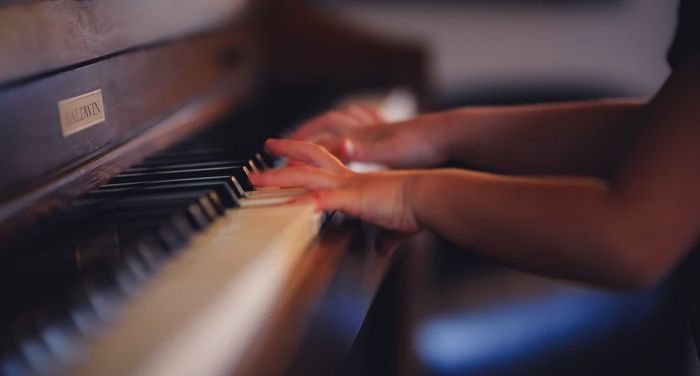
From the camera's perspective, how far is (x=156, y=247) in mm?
547

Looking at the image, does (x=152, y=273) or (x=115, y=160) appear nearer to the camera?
(x=152, y=273)

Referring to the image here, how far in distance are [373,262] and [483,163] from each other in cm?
20

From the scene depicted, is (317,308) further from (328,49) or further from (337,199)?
(328,49)

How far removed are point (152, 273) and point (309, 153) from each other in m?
0.29

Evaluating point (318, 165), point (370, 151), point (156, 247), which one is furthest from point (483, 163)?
point (156, 247)

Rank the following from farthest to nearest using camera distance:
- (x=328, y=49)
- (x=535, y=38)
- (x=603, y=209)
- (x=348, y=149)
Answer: (x=535, y=38) → (x=328, y=49) → (x=348, y=149) → (x=603, y=209)

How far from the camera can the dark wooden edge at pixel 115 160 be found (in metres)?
0.62

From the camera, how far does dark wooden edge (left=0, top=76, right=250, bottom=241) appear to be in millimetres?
624

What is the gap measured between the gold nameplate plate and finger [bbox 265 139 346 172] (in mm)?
164

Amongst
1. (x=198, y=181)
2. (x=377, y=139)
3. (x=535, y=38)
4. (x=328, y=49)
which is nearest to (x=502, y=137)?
(x=377, y=139)

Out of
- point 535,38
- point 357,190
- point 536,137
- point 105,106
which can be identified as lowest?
point 535,38

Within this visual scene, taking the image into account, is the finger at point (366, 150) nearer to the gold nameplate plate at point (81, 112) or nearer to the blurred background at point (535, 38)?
the gold nameplate plate at point (81, 112)

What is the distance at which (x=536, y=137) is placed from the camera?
3.26 ft

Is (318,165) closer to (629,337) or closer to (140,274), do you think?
(140,274)
